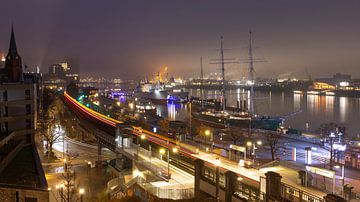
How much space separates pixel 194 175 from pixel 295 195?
3.90m

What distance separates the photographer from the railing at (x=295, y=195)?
25.4 feet

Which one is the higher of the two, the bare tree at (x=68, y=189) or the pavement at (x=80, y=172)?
the bare tree at (x=68, y=189)

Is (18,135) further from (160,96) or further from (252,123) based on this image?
(160,96)

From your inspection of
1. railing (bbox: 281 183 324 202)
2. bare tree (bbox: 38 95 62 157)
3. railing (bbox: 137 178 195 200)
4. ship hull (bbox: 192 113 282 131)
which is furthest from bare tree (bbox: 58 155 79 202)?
ship hull (bbox: 192 113 282 131)

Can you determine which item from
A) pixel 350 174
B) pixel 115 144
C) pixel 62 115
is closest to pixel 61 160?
pixel 115 144

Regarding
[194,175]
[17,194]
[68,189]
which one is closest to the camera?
[17,194]

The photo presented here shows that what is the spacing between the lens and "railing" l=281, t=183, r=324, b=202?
25.4 ft

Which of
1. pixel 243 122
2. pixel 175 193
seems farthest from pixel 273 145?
pixel 243 122

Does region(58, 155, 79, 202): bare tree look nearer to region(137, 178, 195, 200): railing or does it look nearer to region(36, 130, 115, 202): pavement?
region(36, 130, 115, 202): pavement

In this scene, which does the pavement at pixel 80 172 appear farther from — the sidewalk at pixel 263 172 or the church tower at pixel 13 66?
the sidewalk at pixel 263 172

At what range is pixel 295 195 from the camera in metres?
8.36

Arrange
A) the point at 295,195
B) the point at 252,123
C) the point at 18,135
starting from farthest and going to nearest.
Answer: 1. the point at 252,123
2. the point at 18,135
3. the point at 295,195

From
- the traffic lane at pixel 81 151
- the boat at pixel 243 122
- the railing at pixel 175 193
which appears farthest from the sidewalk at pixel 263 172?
the boat at pixel 243 122

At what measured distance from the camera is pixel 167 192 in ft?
36.2
